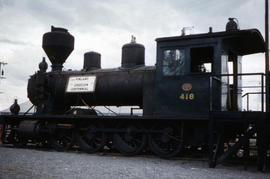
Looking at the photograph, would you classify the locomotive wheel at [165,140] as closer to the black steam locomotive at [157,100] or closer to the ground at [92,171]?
the black steam locomotive at [157,100]

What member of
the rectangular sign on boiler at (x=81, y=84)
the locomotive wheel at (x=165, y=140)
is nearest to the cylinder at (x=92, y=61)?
the rectangular sign on boiler at (x=81, y=84)

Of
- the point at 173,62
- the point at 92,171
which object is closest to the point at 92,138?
the point at 173,62

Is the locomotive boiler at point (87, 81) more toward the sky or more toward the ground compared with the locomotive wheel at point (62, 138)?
more toward the sky

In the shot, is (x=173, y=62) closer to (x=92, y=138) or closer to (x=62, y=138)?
(x=92, y=138)

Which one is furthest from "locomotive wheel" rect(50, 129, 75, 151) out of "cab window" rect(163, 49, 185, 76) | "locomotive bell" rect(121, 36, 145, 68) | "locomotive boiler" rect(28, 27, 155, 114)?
"cab window" rect(163, 49, 185, 76)

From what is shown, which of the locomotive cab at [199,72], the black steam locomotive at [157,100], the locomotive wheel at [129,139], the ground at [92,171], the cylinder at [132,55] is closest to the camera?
the ground at [92,171]

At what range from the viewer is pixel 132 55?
960cm

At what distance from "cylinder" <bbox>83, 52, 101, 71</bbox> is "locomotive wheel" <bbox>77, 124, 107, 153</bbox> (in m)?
2.33

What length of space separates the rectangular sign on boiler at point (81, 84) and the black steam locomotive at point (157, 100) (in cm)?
3

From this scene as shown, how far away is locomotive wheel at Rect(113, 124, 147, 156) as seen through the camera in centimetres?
839

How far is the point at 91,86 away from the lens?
963 centimetres

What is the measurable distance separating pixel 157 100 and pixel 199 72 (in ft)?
4.53

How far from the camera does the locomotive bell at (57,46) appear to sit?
10.8 meters

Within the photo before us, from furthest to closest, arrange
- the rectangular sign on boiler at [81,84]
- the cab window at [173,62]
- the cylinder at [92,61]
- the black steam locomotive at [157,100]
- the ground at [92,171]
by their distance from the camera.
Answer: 1. the cylinder at [92,61]
2. the rectangular sign on boiler at [81,84]
3. the cab window at [173,62]
4. the black steam locomotive at [157,100]
5. the ground at [92,171]
